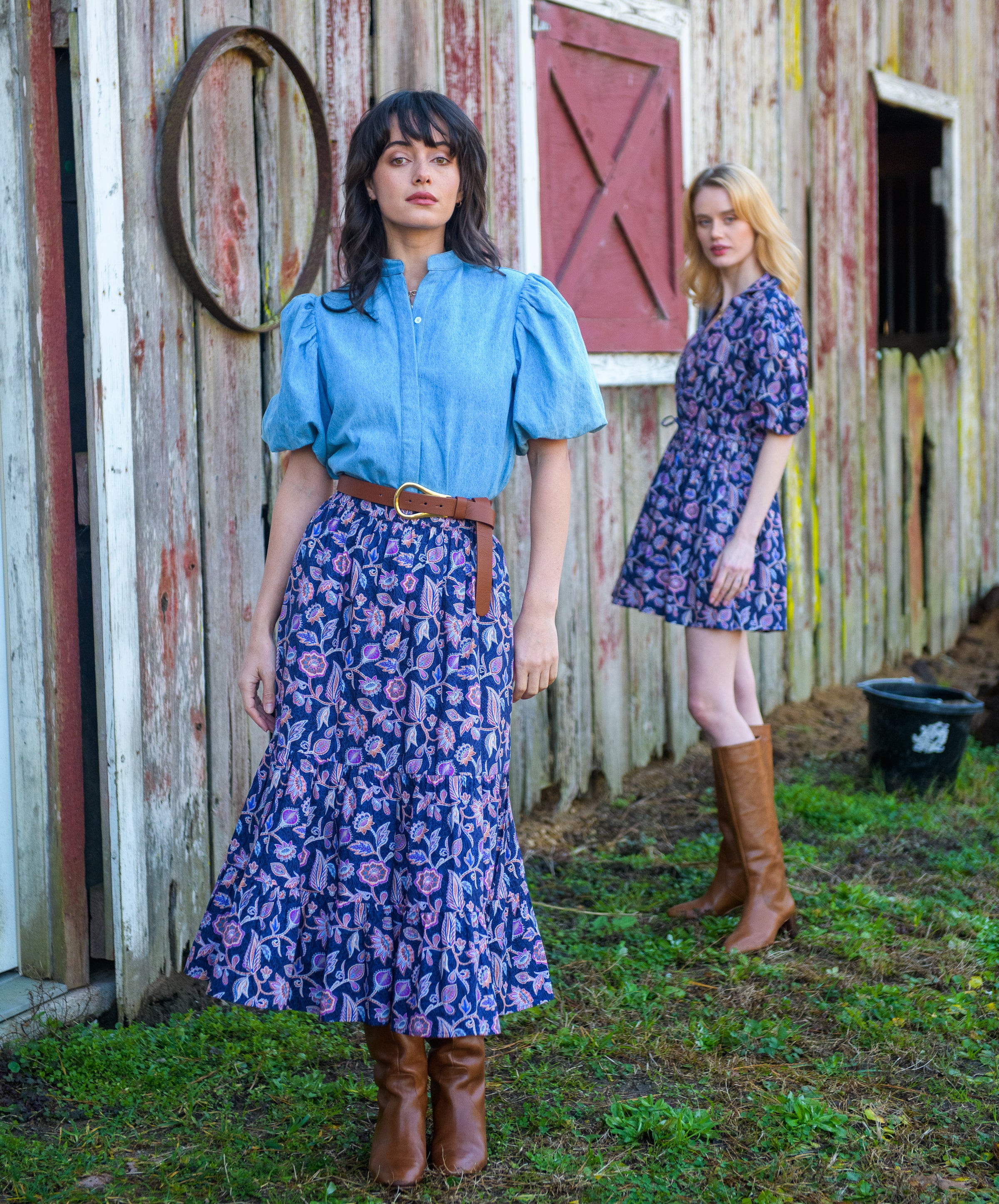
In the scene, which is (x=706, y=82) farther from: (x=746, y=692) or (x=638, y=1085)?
(x=638, y=1085)

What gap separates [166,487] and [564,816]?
7.34 feet

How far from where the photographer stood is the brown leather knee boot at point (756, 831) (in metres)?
3.67

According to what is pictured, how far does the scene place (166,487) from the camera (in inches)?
129

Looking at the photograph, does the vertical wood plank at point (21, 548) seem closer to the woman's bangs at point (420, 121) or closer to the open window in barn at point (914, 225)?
the woman's bangs at point (420, 121)

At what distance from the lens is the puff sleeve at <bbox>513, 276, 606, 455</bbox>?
245 cm

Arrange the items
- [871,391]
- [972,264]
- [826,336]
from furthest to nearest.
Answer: [972,264], [871,391], [826,336]

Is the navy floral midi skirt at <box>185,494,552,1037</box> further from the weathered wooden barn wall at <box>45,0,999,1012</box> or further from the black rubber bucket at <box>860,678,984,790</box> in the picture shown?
the black rubber bucket at <box>860,678,984,790</box>

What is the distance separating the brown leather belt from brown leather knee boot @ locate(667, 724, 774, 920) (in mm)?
1497

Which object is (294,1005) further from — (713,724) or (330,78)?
(330,78)

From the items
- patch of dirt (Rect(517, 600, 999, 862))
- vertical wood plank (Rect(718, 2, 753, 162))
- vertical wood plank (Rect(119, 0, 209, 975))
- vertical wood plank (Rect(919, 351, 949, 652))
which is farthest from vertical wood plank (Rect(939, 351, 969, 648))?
vertical wood plank (Rect(119, 0, 209, 975))

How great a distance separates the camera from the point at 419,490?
2.43 m


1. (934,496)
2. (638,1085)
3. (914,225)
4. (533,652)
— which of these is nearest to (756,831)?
(638,1085)

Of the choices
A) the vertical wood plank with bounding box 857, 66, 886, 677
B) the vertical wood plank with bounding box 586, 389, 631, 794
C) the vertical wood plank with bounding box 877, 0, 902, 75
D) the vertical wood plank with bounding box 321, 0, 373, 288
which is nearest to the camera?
the vertical wood plank with bounding box 321, 0, 373, 288

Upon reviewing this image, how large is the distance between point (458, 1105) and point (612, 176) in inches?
141
